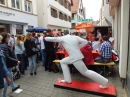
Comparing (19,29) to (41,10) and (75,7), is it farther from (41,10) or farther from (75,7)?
(75,7)

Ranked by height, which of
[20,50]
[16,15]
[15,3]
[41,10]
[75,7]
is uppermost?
[75,7]

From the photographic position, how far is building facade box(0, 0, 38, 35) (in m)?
12.2

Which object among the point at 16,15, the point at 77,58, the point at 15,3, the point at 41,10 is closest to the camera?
the point at 77,58

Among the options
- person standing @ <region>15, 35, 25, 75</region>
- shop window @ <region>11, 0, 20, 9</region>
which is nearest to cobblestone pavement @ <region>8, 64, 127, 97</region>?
person standing @ <region>15, 35, 25, 75</region>

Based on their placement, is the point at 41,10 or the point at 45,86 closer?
the point at 45,86

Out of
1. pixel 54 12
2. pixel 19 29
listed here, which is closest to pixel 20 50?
pixel 19 29

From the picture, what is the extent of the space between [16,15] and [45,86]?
10.9m

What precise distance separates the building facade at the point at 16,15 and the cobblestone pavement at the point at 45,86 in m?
8.13

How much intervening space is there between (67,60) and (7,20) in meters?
10.0

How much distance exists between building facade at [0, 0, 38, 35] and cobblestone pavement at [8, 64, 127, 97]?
26.7 ft

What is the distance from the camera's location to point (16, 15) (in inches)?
537

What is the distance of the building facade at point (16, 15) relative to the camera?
480 inches

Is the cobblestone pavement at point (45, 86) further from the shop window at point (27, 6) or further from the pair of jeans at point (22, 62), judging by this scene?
the shop window at point (27, 6)

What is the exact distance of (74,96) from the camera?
3.94 metres
